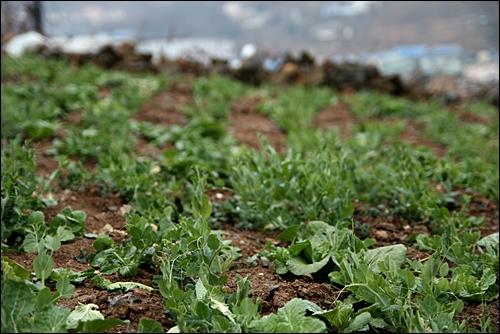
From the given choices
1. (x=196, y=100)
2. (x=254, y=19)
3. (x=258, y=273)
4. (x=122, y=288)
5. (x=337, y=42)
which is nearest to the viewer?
(x=122, y=288)

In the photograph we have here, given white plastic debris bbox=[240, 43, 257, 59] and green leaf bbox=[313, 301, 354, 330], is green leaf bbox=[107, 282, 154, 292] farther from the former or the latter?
white plastic debris bbox=[240, 43, 257, 59]

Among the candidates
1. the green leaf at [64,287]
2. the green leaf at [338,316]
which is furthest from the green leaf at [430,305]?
the green leaf at [64,287]

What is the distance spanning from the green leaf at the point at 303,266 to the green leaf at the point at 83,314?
638mm

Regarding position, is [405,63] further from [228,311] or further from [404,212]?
[228,311]

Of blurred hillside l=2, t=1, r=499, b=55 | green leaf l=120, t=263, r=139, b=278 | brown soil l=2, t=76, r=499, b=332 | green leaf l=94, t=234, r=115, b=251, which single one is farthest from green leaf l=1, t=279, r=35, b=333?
blurred hillside l=2, t=1, r=499, b=55

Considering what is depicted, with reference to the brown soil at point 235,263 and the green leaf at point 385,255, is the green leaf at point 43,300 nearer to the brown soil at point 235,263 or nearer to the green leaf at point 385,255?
the brown soil at point 235,263

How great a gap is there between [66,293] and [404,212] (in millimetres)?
1563

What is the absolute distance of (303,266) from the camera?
167 cm

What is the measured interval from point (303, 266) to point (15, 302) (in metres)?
0.88

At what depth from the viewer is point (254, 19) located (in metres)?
4.62

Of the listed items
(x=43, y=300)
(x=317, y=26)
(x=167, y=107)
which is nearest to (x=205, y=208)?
(x=43, y=300)

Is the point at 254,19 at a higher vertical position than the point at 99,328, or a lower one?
higher

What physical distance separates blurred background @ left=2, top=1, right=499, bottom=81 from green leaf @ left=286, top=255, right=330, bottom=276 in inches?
82.5

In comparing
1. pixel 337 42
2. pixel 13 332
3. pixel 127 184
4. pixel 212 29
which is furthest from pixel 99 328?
pixel 337 42
